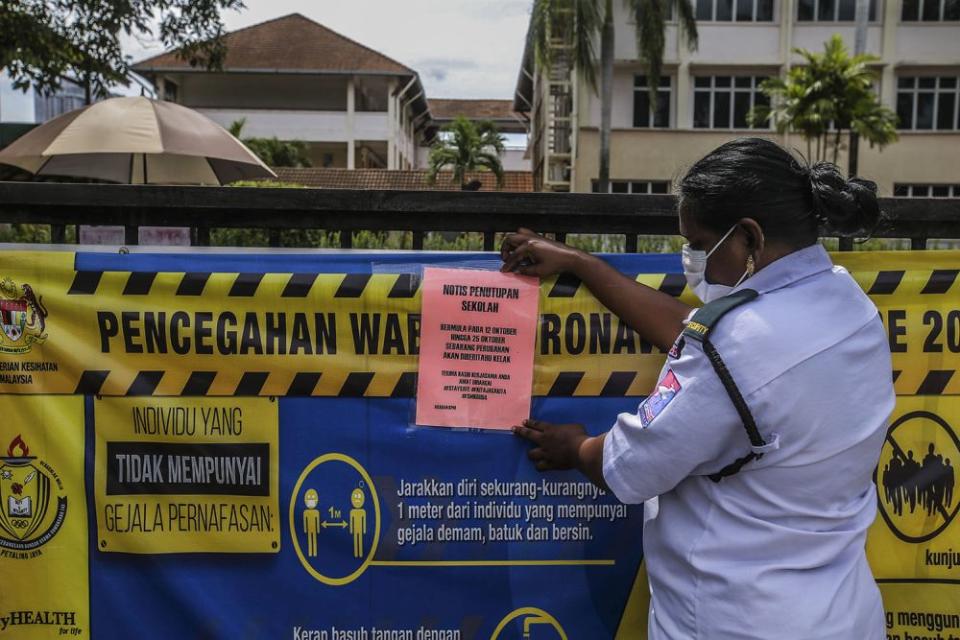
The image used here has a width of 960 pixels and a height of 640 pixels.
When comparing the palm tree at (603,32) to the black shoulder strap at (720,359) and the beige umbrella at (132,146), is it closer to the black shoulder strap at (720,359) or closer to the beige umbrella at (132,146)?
the beige umbrella at (132,146)

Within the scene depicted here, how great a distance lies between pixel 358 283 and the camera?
2.35 m

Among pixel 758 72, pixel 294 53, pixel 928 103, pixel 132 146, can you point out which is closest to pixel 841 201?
pixel 132 146

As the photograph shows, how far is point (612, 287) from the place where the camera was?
231cm

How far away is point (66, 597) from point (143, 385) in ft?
1.96

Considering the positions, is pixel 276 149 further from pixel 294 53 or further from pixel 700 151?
pixel 700 151

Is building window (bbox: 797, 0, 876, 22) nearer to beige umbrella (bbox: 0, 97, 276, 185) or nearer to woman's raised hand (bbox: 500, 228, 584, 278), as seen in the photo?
beige umbrella (bbox: 0, 97, 276, 185)

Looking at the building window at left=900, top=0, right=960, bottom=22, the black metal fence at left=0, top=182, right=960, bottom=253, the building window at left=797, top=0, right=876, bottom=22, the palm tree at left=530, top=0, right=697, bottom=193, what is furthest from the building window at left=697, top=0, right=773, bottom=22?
the black metal fence at left=0, top=182, right=960, bottom=253

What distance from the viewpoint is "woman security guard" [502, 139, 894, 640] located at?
168cm

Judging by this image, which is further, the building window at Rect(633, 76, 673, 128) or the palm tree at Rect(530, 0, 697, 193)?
the building window at Rect(633, 76, 673, 128)

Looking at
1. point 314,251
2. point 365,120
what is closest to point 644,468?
point 314,251

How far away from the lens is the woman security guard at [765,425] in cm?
168

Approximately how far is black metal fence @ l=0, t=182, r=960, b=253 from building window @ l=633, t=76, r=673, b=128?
31.0m

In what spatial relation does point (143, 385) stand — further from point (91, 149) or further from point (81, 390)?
point (91, 149)

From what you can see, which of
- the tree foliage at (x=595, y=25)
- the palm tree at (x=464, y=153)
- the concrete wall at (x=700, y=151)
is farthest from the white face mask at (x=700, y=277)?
the palm tree at (x=464, y=153)
